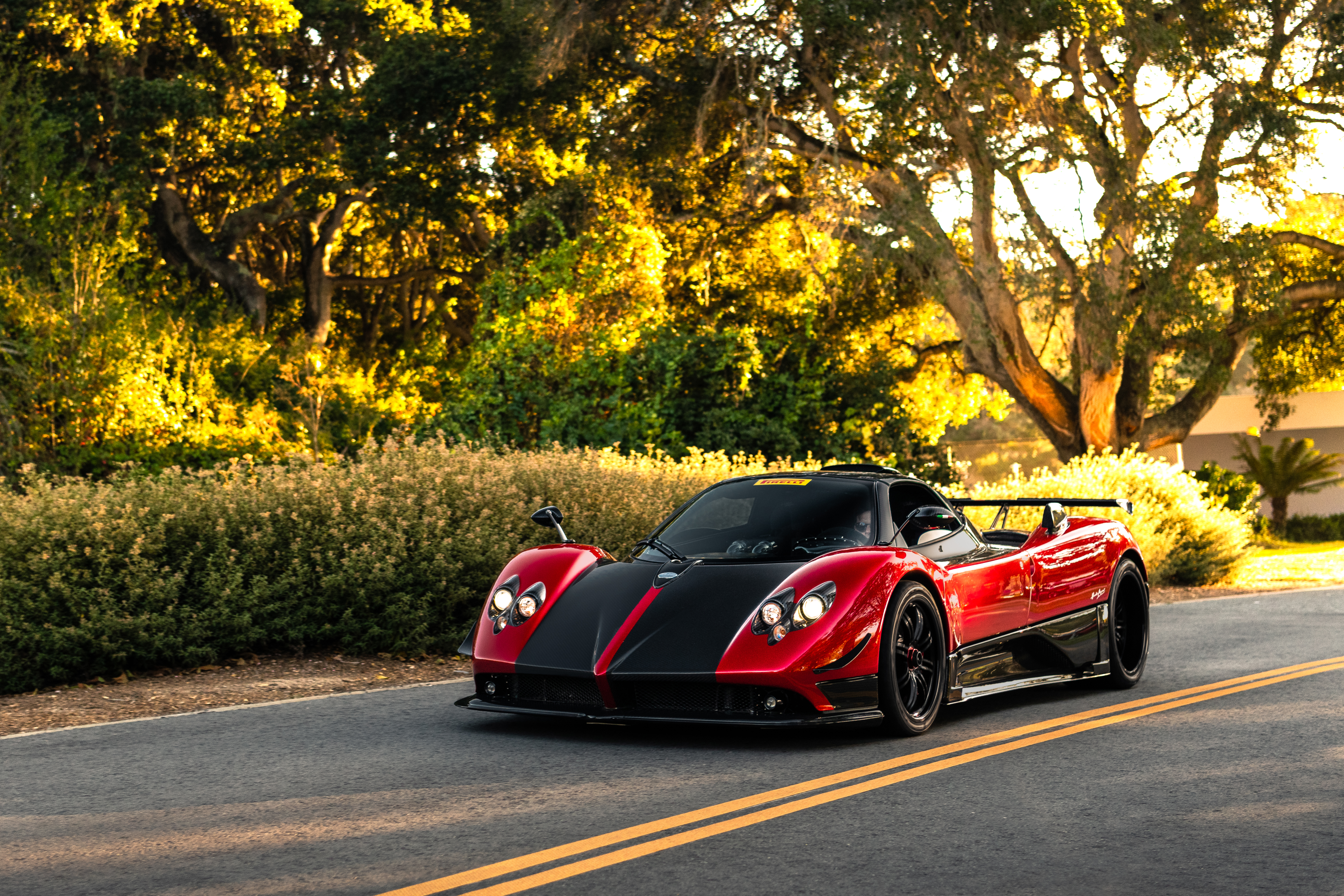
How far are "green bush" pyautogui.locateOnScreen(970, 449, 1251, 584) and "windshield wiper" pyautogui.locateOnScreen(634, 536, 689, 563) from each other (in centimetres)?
1170

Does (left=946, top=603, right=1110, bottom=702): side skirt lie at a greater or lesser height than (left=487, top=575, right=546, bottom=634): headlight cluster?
lesser

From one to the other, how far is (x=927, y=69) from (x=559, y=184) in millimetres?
8748

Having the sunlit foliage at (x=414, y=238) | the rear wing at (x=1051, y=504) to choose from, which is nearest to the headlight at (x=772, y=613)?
the rear wing at (x=1051, y=504)

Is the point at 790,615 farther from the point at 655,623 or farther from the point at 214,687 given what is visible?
Answer: the point at 214,687

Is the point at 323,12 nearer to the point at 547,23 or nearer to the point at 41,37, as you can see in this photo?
the point at 41,37

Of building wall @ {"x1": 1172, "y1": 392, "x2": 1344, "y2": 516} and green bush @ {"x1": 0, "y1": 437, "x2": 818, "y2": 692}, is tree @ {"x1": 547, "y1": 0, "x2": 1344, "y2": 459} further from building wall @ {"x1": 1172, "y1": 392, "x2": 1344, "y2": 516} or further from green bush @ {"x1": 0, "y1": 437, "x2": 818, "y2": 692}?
building wall @ {"x1": 1172, "y1": 392, "x2": 1344, "y2": 516}

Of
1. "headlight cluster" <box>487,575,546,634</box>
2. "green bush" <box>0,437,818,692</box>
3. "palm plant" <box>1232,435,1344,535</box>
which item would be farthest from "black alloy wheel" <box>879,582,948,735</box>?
"palm plant" <box>1232,435,1344,535</box>

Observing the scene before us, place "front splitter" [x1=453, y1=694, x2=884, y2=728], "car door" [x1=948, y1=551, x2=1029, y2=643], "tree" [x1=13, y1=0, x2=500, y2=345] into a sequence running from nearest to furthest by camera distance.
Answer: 1. "front splitter" [x1=453, y1=694, x2=884, y2=728]
2. "car door" [x1=948, y1=551, x2=1029, y2=643]
3. "tree" [x1=13, y1=0, x2=500, y2=345]

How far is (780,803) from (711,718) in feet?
3.51

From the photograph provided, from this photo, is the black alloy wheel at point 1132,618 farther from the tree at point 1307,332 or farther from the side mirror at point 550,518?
the tree at point 1307,332

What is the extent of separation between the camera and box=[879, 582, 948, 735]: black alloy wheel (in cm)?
750

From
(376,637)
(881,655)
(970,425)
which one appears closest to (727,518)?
(881,655)

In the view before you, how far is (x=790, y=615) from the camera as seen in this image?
7.28m

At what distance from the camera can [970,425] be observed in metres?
73.2
